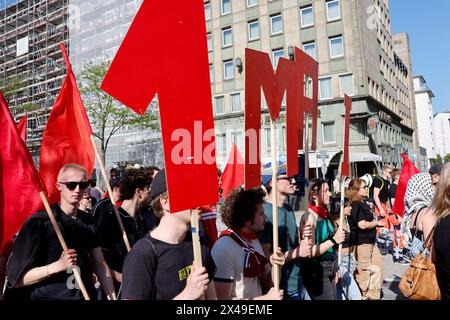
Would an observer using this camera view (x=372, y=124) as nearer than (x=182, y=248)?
No

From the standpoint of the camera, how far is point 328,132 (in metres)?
25.2

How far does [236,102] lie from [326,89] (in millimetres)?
6750

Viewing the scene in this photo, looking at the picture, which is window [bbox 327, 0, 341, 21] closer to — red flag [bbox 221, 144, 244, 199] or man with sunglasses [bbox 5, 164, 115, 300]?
red flag [bbox 221, 144, 244, 199]

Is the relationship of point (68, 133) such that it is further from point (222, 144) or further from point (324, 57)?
point (222, 144)

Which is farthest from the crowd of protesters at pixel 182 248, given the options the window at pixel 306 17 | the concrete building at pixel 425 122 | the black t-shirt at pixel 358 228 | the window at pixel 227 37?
the concrete building at pixel 425 122

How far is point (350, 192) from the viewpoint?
16.9 feet

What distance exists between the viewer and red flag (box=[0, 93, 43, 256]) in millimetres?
2650

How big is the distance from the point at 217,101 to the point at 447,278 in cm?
2748

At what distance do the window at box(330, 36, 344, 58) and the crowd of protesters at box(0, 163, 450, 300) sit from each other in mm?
22761

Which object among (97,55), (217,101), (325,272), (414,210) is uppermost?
(97,55)

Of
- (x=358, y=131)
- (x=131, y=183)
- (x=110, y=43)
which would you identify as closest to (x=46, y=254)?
(x=131, y=183)

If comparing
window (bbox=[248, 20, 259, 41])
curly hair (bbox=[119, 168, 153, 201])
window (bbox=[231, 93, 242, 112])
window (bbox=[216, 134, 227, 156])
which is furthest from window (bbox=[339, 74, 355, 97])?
curly hair (bbox=[119, 168, 153, 201])
